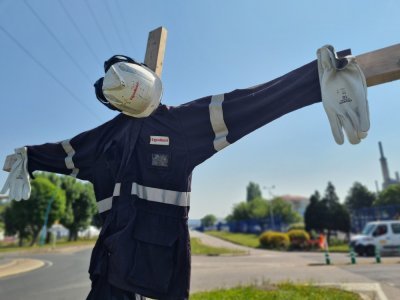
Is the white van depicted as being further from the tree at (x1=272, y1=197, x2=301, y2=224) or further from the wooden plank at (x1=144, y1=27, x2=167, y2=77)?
the tree at (x1=272, y1=197, x2=301, y2=224)

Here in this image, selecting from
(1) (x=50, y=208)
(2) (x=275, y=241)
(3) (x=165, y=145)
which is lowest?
(3) (x=165, y=145)

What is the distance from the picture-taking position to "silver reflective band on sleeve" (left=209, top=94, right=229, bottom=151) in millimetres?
2008

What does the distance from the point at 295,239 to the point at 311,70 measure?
24.8 m

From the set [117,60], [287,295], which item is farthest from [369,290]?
[117,60]

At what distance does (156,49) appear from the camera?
259 cm

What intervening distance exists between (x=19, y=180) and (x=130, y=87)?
1284mm

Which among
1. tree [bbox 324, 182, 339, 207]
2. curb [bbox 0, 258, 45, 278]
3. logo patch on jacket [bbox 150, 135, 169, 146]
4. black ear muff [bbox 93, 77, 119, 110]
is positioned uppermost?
tree [bbox 324, 182, 339, 207]

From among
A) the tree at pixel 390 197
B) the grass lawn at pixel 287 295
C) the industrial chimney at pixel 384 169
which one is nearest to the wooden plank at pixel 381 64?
the grass lawn at pixel 287 295

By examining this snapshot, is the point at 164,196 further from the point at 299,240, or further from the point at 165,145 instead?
the point at 299,240

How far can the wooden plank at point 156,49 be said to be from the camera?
8.33 feet

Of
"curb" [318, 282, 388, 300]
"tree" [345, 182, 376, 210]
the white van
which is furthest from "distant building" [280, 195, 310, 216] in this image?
"curb" [318, 282, 388, 300]

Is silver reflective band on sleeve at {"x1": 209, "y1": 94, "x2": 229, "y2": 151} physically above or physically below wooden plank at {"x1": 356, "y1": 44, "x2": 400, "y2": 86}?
below

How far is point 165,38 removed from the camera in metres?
2.66

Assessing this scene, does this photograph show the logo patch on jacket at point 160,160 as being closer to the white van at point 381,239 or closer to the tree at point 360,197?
the white van at point 381,239
